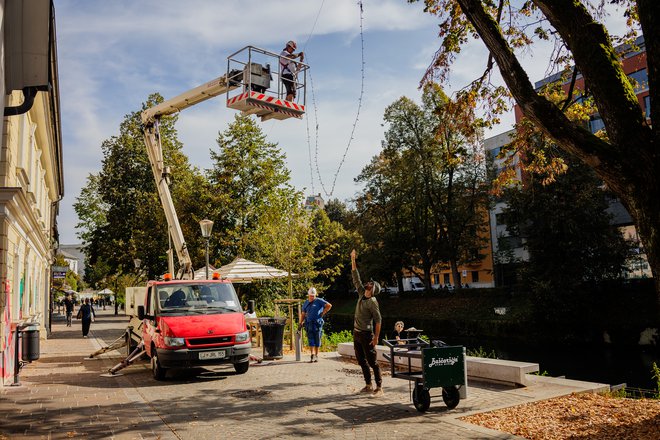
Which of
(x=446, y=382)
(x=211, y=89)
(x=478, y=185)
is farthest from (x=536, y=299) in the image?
(x=446, y=382)

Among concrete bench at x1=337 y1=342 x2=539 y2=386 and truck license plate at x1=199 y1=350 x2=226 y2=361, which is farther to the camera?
truck license plate at x1=199 y1=350 x2=226 y2=361

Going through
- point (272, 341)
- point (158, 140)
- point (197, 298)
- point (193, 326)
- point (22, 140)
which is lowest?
point (272, 341)

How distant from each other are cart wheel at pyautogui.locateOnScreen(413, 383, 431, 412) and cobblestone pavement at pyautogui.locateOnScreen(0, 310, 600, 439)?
0.11m

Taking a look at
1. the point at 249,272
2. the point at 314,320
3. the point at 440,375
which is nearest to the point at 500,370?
the point at 440,375

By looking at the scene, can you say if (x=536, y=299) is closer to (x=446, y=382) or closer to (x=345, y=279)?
(x=446, y=382)

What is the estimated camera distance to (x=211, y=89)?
47.1ft

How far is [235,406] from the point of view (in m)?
8.65

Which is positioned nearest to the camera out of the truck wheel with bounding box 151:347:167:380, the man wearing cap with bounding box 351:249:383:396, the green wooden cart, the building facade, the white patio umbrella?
the building facade

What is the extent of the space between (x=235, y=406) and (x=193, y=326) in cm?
308

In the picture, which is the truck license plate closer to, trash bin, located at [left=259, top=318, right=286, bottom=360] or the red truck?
the red truck

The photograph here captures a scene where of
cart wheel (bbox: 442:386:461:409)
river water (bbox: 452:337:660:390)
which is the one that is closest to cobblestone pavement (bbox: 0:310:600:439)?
cart wheel (bbox: 442:386:461:409)

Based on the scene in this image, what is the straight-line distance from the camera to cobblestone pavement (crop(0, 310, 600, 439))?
7020 millimetres

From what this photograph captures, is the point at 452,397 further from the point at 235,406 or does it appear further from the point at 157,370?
the point at 157,370

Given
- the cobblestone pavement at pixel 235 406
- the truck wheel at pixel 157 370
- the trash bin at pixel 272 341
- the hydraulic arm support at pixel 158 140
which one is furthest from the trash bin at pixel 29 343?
the trash bin at pixel 272 341
